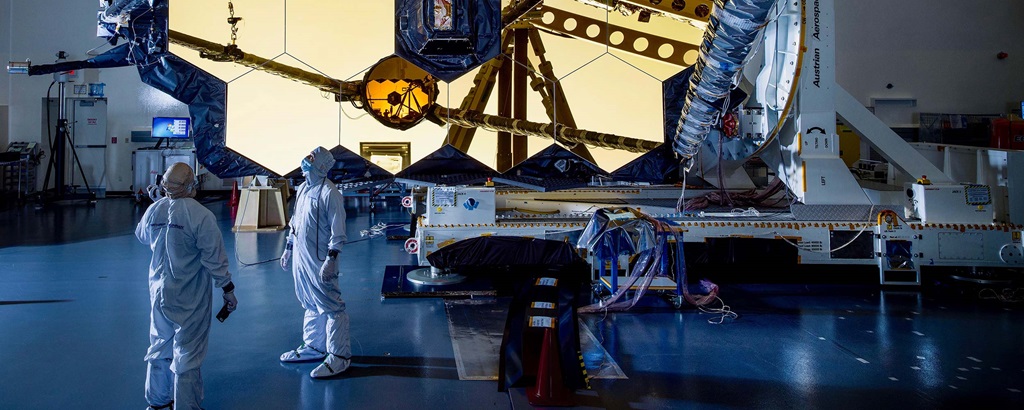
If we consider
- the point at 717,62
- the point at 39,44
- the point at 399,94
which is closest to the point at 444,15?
the point at 399,94

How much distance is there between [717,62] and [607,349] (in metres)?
2.47

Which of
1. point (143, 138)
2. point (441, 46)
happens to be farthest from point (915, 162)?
point (143, 138)

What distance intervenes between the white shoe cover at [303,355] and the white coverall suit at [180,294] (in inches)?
44.6

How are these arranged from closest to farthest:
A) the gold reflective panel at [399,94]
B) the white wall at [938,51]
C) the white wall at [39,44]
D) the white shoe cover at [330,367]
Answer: the white shoe cover at [330,367] → the gold reflective panel at [399,94] → the white wall at [938,51] → the white wall at [39,44]

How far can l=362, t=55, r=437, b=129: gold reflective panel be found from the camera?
24.0ft

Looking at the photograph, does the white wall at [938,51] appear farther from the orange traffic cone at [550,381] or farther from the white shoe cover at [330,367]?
the white shoe cover at [330,367]

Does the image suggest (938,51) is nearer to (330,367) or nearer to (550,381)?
(550,381)

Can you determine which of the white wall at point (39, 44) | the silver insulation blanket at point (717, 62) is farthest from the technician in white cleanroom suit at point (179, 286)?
the white wall at point (39, 44)

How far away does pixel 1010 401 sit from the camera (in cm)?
Answer: 440

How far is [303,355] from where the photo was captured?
511cm

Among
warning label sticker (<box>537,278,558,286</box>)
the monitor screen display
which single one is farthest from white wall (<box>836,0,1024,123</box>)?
the monitor screen display

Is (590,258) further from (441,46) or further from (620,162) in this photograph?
(441,46)

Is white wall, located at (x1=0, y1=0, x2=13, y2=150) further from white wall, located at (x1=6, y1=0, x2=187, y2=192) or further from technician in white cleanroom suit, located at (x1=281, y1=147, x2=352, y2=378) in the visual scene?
technician in white cleanroom suit, located at (x1=281, y1=147, x2=352, y2=378)

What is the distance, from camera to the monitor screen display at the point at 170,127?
18141mm
